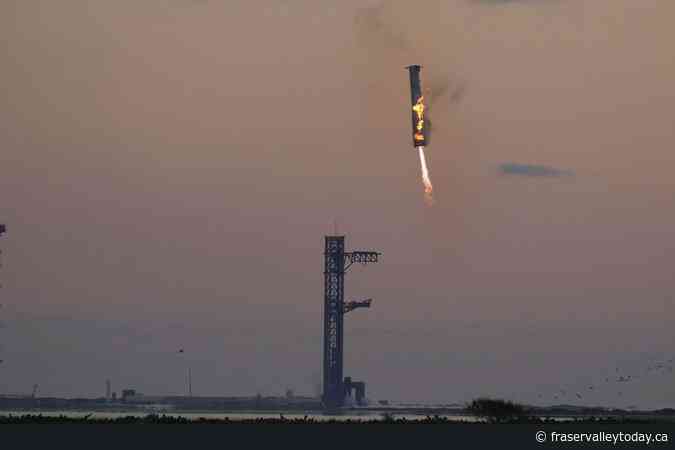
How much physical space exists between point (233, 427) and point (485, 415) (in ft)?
104

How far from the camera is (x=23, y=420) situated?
136 m

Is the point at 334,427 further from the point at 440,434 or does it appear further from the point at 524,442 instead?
the point at 524,442

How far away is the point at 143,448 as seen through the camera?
99.8m

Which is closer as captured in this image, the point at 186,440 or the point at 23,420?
the point at 186,440

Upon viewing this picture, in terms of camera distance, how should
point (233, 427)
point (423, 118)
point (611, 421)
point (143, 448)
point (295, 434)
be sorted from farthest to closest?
point (611, 421) < point (423, 118) < point (233, 427) < point (295, 434) < point (143, 448)

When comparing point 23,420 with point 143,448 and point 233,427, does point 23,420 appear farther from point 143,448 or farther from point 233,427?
point 143,448

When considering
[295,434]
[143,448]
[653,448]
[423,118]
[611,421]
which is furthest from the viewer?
[611,421]

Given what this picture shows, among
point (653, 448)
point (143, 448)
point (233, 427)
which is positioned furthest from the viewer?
point (233, 427)

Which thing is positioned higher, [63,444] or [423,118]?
[423,118]

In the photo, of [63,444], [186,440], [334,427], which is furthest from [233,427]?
[63,444]

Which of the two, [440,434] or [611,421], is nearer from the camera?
[440,434]

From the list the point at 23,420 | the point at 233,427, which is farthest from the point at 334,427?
the point at 23,420

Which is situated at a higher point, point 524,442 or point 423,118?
point 423,118

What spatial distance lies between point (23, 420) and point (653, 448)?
5010 cm
